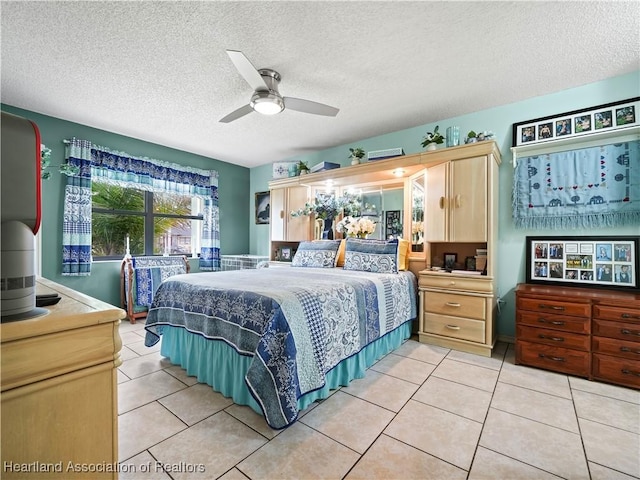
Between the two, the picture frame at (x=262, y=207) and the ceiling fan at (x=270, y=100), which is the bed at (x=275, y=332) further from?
the picture frame at (x=262, y=207)

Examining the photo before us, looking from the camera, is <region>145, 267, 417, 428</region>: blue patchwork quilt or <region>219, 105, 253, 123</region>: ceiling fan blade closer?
<region>145, 267, 417, 428</region>: blue patchwork quilt

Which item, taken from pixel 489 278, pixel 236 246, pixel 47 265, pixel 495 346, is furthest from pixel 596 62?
pixel 47 265

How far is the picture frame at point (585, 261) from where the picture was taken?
2.47 m

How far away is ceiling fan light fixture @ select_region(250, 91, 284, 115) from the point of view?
2.24 metres

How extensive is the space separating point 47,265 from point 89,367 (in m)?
3.71

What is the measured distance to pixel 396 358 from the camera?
8.82 ft

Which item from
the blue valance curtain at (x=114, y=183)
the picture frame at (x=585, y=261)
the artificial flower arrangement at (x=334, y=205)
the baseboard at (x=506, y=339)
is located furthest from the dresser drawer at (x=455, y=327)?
the blue valance curtain at (x=114, y=183)

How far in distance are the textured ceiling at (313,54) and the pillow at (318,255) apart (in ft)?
5.09

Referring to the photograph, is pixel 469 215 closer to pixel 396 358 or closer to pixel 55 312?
pixel 396 358

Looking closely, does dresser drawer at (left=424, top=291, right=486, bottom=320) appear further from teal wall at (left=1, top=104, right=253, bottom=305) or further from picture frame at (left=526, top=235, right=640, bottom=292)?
teal wall at (left=1, top=104, right=253, bottom=305)

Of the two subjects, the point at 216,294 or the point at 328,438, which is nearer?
the point at 328,438

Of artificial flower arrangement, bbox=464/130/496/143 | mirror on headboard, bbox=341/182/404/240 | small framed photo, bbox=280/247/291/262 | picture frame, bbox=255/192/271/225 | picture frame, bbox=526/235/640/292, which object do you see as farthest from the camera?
picture frame, bbox=255/192/271/225

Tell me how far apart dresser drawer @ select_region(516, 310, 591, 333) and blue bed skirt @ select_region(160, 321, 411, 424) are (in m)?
1.19

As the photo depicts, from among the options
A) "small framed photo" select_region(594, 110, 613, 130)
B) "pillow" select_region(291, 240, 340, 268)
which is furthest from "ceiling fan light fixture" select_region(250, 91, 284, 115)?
"small framed photo" select_region(594, 110, 613, 130)
